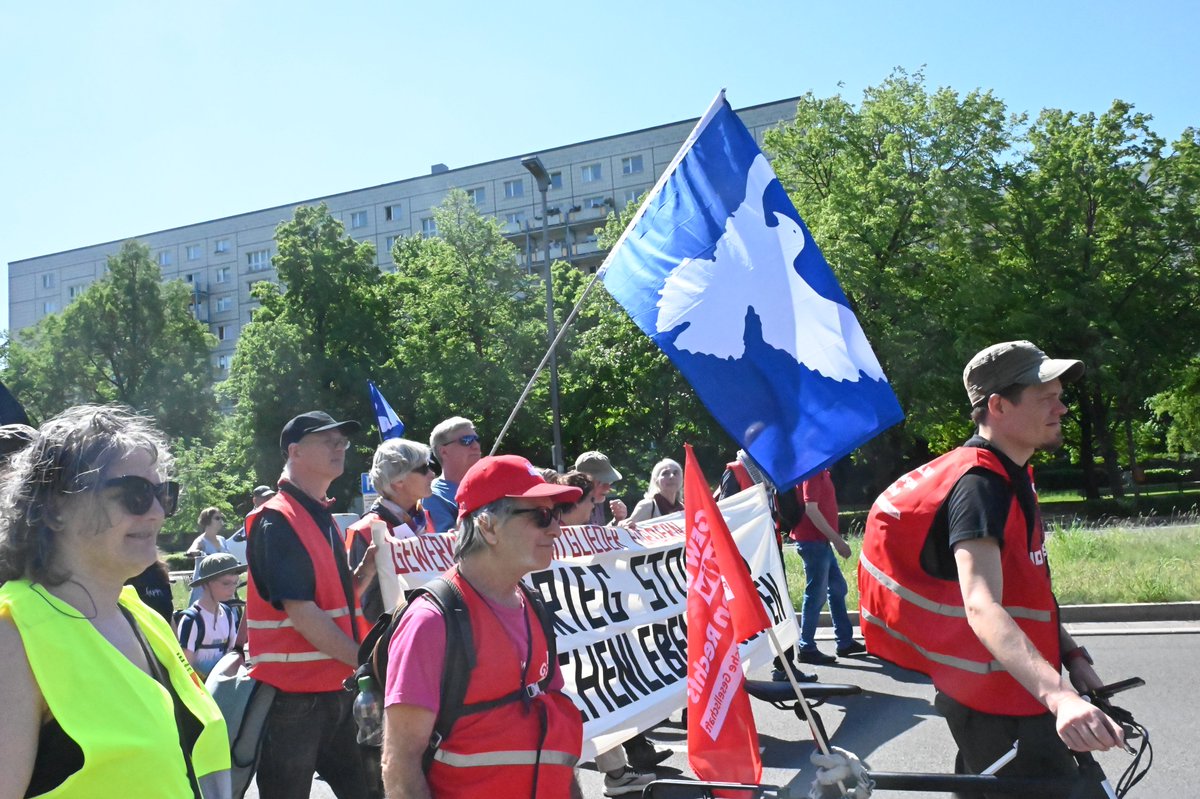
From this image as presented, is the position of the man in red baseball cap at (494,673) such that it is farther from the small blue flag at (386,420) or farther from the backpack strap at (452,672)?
the small blue flag at (386,420)

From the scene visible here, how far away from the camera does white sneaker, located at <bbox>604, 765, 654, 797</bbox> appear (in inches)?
241

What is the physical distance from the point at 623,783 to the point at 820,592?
3619 millimetres

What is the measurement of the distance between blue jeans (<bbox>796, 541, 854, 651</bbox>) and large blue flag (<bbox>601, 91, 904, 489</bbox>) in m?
5.03

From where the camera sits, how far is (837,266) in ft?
105

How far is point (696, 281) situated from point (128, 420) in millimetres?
2613

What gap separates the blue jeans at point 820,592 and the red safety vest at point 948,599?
5.79 meters

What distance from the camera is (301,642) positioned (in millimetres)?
4168

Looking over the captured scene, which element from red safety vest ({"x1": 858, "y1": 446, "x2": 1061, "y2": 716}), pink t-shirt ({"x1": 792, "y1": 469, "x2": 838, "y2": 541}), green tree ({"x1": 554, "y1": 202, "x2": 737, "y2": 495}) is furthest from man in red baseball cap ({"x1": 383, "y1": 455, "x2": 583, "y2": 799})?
green tree ({"x1": 554, "y1": 202, "x2": 737, "y2": 495})

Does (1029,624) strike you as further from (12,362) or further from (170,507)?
(12,362)

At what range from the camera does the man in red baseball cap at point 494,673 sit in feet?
8.97


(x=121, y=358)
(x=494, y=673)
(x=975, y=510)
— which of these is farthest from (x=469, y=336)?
(x=494, y=673)

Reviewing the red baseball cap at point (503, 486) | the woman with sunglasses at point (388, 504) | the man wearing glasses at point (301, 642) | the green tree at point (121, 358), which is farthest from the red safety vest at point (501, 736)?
the green tree at point (121, 358)

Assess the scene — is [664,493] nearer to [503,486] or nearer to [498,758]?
[503,486]

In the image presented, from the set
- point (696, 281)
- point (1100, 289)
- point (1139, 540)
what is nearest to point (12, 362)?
point (1100, 289)
